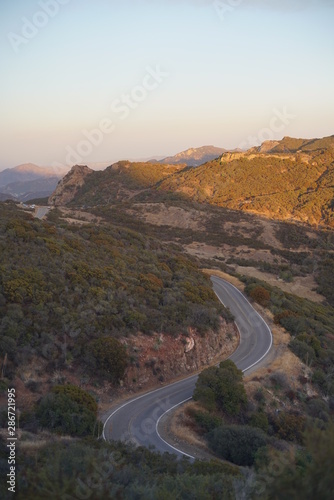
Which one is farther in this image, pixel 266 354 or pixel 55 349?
pixel 266 354

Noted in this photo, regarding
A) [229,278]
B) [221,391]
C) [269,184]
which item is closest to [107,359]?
[221,391]

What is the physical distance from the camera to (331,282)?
137ft

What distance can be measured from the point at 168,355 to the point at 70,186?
96321mm

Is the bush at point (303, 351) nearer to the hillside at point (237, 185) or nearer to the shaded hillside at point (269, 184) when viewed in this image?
the hillside at point (237, 185)

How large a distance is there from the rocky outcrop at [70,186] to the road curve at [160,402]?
84041 millimetres

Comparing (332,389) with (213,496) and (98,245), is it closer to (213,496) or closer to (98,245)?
(213,496)

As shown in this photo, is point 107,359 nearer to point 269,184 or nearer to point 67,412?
point 67,412

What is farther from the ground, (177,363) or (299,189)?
(299,189)

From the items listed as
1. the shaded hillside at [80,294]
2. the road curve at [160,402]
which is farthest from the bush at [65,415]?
the shaded hillside at [80,294]

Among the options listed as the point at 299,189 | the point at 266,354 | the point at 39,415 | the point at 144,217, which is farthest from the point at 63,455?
the point at 299,189

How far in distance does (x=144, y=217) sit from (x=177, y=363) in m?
52.9

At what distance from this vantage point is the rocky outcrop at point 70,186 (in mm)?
103556

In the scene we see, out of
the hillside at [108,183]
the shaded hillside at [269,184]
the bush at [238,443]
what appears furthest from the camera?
the hillside at [108,183]

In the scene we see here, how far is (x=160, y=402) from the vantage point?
15789 millimetres
